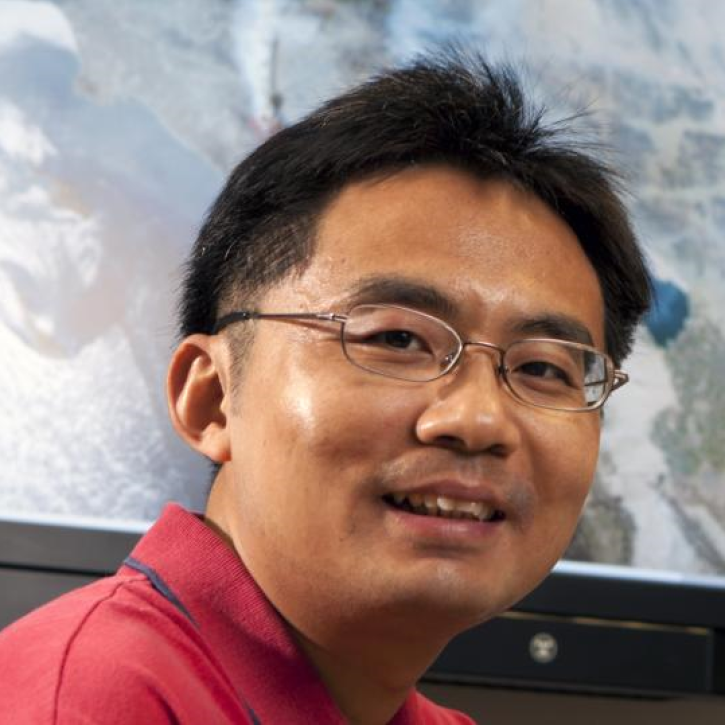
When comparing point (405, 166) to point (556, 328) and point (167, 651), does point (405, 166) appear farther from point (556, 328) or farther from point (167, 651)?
point (167, 651)

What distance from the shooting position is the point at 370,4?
1.61m

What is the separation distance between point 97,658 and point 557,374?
0.37m

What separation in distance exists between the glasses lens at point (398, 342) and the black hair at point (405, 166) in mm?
76

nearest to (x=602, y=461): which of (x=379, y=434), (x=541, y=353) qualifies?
(x=541, y=353)

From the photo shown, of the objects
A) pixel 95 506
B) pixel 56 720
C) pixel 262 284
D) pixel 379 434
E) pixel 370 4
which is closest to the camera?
pixel 56 720

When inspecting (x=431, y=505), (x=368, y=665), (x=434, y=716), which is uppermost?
(x=431, y=505)

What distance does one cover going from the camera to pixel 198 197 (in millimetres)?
1559

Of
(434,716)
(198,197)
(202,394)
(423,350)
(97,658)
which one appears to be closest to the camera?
(97,658)

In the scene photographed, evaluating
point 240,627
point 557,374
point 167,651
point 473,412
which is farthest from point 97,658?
point 557,374

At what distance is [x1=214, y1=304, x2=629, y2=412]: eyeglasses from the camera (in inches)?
Result: 34.3

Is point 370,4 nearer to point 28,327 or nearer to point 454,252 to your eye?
point 28,327

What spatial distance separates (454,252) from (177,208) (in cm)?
72

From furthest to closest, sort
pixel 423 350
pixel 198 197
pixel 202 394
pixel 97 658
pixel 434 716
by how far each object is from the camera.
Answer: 1. pixel 198 197
2. pixel 434 716
3. pixel 202 394
4. pixel 423 350
5. pixel 97 658

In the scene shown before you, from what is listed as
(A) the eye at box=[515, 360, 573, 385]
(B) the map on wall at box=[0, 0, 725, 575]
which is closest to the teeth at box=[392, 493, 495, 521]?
(A) the eye at box=[515, 360, 573, 385]
